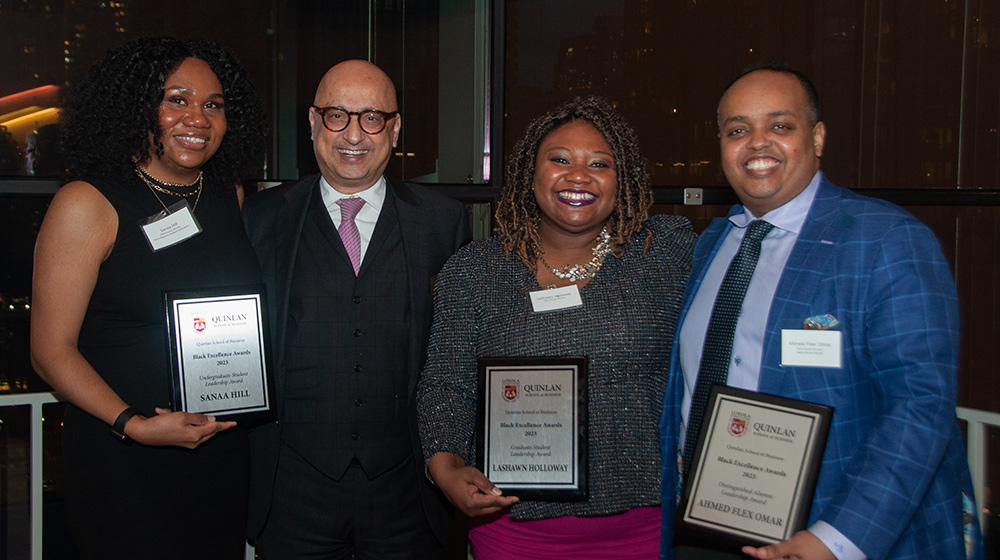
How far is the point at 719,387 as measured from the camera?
61.6 inches

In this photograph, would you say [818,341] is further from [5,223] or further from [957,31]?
[957,31]

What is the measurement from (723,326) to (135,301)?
154 cm

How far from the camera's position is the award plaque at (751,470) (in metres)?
1.44

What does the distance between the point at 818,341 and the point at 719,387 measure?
231 mm

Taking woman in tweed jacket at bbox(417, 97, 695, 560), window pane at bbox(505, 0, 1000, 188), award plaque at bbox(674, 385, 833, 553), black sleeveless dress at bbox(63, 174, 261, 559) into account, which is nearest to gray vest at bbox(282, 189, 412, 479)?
woman in tweed jacket at bbox(417, 97, 695, 560)

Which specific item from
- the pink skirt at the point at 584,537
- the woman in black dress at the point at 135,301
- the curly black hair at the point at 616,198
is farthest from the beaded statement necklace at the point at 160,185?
the pink skirt at the point at 584,537

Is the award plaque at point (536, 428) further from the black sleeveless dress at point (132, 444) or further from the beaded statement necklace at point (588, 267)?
the black sleeveless dress at point (132, 444)

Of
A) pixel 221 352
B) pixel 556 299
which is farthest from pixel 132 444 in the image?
pixel 556 299

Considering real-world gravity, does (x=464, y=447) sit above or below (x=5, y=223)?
below

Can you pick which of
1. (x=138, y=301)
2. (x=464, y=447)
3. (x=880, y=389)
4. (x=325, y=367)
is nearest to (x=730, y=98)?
(x=880, y=389)

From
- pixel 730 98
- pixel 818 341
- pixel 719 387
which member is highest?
pixel 730 98

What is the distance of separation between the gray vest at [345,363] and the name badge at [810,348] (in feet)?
3.58

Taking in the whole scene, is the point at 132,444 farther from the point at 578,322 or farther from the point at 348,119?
the point at 578,322

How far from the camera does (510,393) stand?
5.94ft
